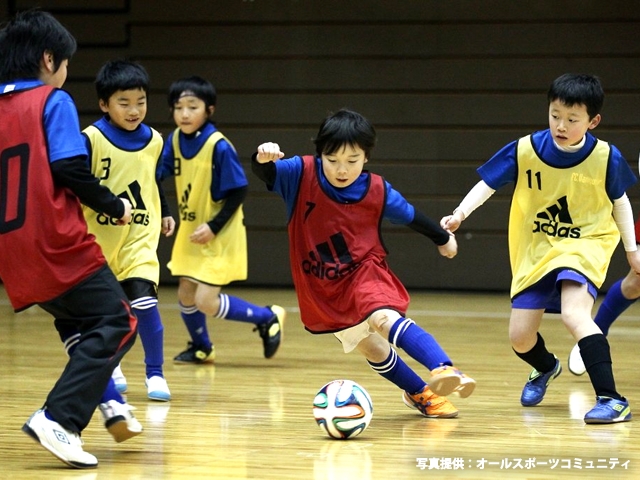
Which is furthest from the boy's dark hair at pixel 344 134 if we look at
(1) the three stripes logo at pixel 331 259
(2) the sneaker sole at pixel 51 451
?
(2) the sneaker sole at pixel 51 451

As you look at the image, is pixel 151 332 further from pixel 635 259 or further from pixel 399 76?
pixel 399 76

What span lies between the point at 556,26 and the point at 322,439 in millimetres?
6356

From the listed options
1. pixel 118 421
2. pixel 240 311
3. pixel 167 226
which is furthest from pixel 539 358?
pixel 240 311

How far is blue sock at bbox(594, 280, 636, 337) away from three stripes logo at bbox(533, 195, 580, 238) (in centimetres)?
110

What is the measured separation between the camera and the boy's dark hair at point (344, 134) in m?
3.80

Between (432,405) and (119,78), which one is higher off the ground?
(119,78)

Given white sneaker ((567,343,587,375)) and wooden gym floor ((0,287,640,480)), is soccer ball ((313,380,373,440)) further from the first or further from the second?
white sneaker ((567,343,587,375))

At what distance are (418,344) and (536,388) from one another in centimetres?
85

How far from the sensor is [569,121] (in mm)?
3939

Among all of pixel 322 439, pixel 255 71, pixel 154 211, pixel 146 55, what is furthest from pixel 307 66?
pixel 322 439

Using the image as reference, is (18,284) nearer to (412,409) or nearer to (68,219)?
(68,219)

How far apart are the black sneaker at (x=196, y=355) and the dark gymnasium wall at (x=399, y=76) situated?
3.95 m

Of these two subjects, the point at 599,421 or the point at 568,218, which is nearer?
the point at 599,421

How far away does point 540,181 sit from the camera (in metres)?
4.09
